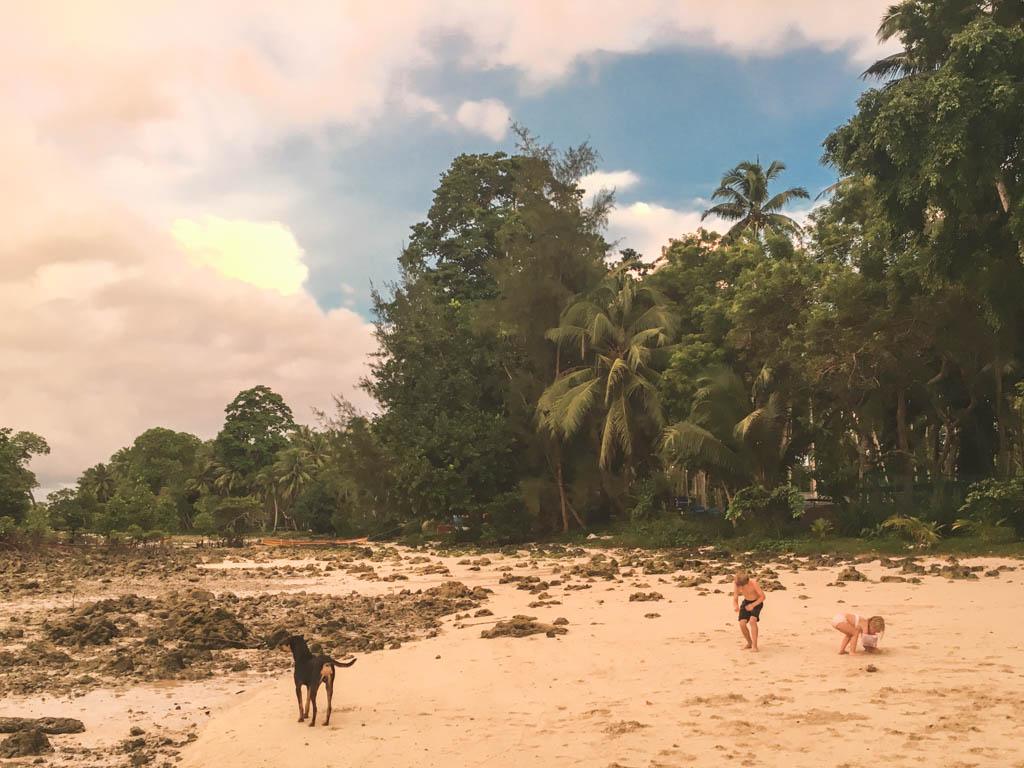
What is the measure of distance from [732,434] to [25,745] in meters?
21.9

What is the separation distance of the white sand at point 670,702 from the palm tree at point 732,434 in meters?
12.8

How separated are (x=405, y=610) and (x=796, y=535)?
14.3 m

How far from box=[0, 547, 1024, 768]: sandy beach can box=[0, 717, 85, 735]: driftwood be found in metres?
0.18

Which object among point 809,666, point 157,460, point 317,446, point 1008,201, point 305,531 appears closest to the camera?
point 809,666

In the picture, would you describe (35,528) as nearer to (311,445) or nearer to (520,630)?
(520,630)

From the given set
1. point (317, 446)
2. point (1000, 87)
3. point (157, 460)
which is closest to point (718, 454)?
point (1000, 87)

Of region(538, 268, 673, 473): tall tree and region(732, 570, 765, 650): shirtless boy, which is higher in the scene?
region(538, 268, 673, 473): tall tree

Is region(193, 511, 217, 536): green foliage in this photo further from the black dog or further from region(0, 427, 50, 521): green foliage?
the black dog

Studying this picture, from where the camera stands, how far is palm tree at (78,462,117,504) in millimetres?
75438

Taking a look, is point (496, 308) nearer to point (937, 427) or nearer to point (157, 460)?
point (937, 427)

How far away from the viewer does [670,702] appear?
746 centimetres

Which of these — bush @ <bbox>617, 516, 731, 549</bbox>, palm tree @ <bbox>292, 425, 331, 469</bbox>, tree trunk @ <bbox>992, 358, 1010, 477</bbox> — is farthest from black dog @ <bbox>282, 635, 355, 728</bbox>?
palm tree @ <bbox>292, 425, 331, 469</bbox>

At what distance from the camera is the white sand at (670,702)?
6.04m

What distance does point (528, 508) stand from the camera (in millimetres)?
32531
